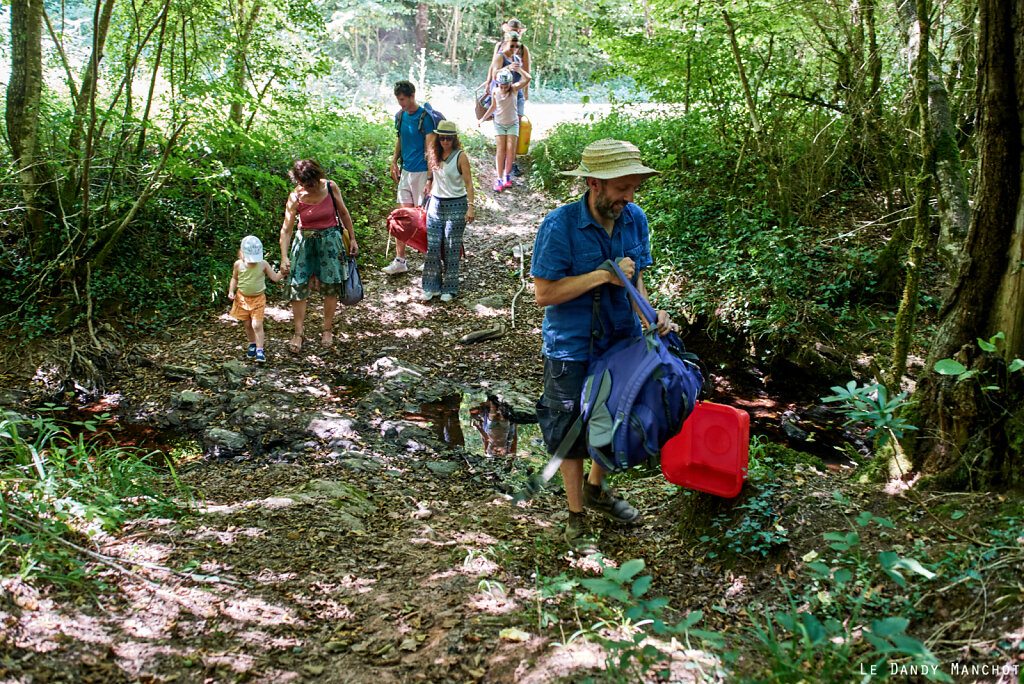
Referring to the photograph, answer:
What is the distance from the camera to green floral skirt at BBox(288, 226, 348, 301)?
6.53 m

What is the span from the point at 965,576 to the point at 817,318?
4648mm

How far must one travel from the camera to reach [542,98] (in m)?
20.9

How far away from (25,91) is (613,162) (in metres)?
7.07

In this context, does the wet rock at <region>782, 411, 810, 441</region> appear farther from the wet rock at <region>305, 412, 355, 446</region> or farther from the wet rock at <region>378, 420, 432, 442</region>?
the wet rock at <region>305, 412, 355, 446</region>

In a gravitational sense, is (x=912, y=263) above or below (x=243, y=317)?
above

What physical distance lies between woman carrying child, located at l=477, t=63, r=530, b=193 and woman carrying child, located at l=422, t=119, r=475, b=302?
2.13 m

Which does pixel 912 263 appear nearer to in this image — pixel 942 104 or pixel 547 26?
pixel 942 104

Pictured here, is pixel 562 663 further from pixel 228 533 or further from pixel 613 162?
pixel 613 162

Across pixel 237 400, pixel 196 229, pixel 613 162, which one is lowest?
pixel 237 400

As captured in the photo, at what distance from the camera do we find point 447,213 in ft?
25.1

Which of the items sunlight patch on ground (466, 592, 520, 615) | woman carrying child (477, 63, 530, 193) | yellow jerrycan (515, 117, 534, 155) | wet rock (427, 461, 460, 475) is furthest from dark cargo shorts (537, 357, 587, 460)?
yellow jerrycan (515, 117, 534, 155)

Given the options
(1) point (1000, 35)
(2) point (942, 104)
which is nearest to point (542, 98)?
(2) point (942, 104)

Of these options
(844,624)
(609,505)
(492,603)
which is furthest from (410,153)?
(844,624)

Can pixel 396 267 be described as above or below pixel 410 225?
below
